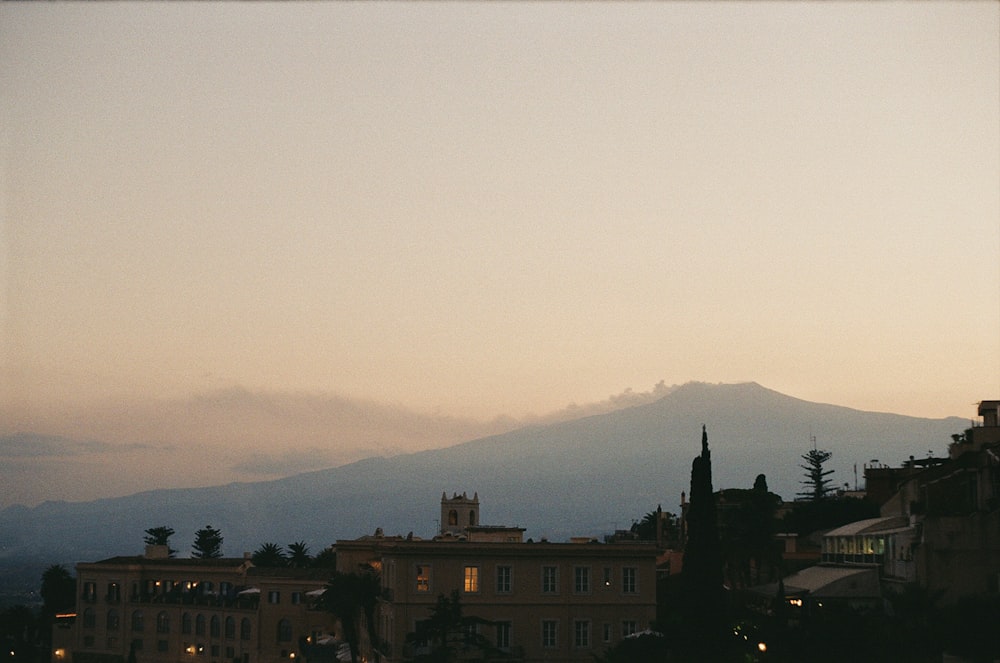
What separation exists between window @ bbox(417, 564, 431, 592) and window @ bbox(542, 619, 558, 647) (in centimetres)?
507

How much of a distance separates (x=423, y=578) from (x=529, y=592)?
4470 millimetres

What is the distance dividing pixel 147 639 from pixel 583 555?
39.2 meters

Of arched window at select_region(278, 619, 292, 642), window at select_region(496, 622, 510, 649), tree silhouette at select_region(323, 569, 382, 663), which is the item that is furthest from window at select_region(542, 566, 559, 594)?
arched window at select_region(278, 619, 292, 642)

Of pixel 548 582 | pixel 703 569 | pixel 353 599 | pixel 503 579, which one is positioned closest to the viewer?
pixel 703 569

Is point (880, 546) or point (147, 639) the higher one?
point (880, 546)

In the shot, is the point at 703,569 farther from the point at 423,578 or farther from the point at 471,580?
the point at 423,578

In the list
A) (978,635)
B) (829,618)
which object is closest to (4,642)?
(829,618)

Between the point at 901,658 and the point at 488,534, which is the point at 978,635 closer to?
the point at 901,658

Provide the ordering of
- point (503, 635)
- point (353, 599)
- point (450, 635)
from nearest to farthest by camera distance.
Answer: point (450, 635) → point (503, 635) → point (353, 599)

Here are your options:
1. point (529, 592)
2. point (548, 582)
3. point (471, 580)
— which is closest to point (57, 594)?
point (471, 580)

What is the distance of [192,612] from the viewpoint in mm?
78938

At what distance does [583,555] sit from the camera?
173 ft

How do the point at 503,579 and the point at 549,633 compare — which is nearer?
the point at 549,633

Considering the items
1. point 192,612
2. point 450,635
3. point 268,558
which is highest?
point 268,558
